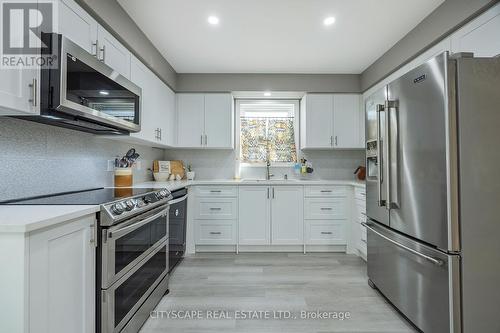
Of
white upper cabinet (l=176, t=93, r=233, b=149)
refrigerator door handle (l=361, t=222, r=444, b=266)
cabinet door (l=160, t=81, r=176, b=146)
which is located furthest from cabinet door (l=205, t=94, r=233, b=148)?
refrigerator door handle (l=361, t=222, r=444, b=266)

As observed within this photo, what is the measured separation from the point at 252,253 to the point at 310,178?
56.9 inches

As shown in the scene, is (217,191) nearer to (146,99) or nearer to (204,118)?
(204,118)

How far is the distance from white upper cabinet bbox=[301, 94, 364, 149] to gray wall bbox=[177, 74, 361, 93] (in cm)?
13

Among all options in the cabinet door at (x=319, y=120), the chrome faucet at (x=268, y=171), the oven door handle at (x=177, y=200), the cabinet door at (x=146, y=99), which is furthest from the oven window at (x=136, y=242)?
the cabinet door at (x=319, y=120)

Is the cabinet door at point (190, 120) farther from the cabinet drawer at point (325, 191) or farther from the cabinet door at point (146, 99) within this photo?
the cabinet drawer at point (325, 191)

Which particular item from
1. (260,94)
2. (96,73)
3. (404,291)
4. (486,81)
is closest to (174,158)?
(260,94)

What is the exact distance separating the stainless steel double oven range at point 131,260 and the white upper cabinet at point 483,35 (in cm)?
252

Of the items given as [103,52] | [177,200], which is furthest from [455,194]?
[103,52]

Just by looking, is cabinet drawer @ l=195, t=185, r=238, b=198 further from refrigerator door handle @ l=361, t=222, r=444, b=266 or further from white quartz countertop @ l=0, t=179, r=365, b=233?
white quartz countertop @ l=0, t=179, r=365, b=233

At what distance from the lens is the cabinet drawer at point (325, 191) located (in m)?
3.36

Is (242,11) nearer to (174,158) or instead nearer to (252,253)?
(174,158)

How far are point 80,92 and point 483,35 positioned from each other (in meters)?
2.64

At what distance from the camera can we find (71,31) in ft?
5.11

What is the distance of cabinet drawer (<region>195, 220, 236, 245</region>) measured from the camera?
3.34 m
